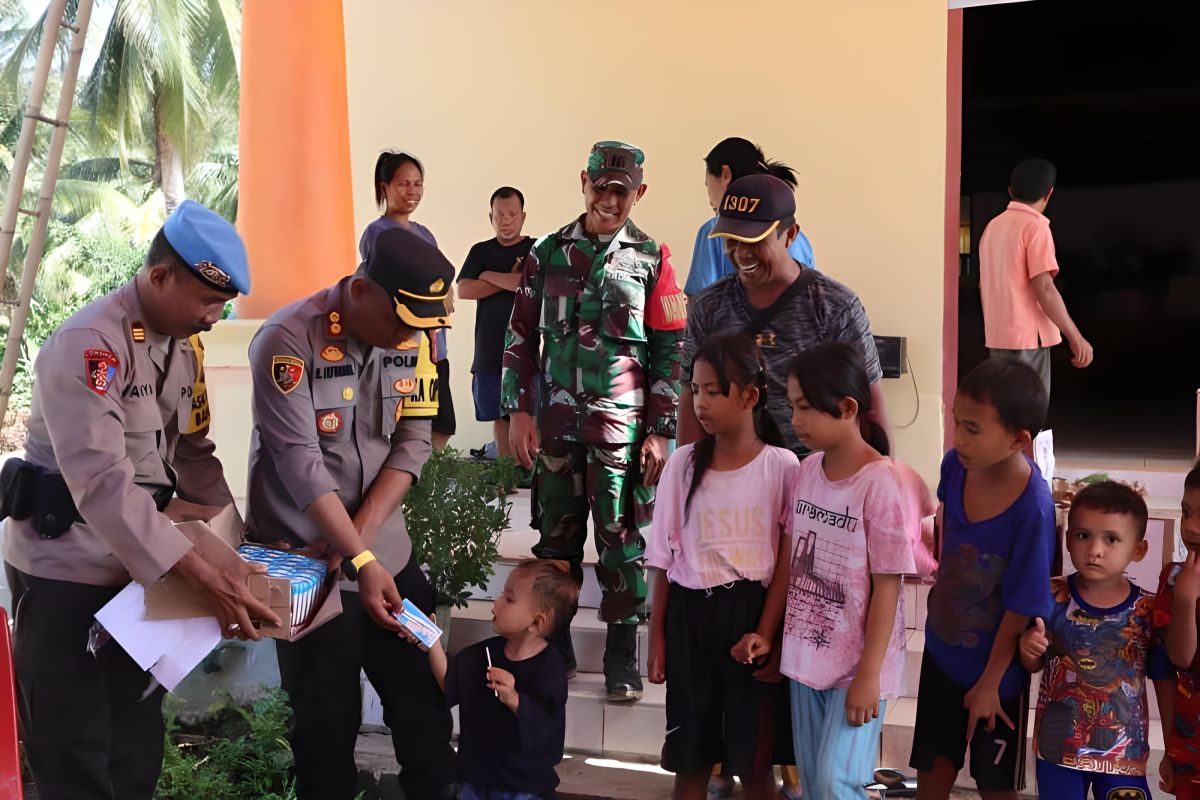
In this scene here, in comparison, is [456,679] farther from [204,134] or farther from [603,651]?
[204,134]

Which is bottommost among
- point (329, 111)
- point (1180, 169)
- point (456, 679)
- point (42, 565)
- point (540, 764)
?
point (540, 764)

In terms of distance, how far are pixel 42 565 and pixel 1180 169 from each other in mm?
10468

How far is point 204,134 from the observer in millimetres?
21922

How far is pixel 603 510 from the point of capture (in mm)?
3758

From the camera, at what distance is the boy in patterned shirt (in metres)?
2.49

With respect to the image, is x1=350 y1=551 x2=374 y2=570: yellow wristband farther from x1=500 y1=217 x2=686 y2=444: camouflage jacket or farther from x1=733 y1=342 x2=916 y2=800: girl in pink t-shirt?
x1=500 y1=217 x2=686 y2=444: camouflage jacket

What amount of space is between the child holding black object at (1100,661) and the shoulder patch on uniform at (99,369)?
2.03m

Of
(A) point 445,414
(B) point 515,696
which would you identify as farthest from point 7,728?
(A) point 445,414

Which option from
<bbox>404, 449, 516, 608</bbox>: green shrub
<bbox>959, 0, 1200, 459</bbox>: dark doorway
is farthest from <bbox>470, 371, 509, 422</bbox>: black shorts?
<bbox>959, 0, 1200, 459</bbox>: dark doorway

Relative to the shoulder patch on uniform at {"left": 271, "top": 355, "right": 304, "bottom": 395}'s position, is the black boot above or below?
A: below

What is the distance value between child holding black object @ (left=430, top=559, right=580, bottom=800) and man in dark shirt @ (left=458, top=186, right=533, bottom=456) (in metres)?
3.07

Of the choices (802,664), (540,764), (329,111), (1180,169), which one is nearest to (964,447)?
(802,664)

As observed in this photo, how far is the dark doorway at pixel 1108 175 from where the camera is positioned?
374 inches

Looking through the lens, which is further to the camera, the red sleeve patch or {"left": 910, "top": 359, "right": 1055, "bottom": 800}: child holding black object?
the red sleeve patch
